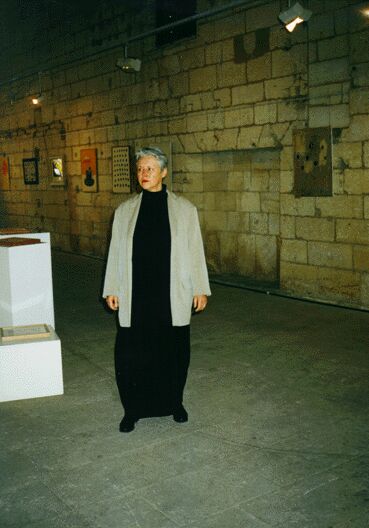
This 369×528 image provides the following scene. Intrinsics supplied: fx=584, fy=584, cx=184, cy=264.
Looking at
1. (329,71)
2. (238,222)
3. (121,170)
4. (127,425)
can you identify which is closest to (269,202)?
(238,222)

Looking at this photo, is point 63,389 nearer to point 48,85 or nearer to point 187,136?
point 187,136

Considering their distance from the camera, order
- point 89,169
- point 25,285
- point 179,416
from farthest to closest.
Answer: point 89,169 < point 25,285 < point 179,416

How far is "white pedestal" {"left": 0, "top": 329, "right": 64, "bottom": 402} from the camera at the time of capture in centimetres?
391

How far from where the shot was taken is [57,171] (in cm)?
1247

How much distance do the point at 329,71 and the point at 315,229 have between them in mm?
1819

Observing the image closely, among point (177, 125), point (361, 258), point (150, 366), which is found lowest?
point (150, 366)

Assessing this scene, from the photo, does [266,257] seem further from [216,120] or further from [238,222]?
[216,120]

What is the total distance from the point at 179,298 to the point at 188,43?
248 inches

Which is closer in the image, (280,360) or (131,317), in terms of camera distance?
(131,317)

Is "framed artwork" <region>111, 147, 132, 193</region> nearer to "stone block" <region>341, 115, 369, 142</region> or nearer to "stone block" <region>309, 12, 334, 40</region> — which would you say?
"stone block" <region>309, 12, 334, 40</region>

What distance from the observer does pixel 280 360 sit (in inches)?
189

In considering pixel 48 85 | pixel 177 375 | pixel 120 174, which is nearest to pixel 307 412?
pixel 177 375

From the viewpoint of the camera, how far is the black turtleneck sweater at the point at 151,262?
11.1ft

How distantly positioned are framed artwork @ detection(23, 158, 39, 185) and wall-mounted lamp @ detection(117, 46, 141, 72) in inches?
195
